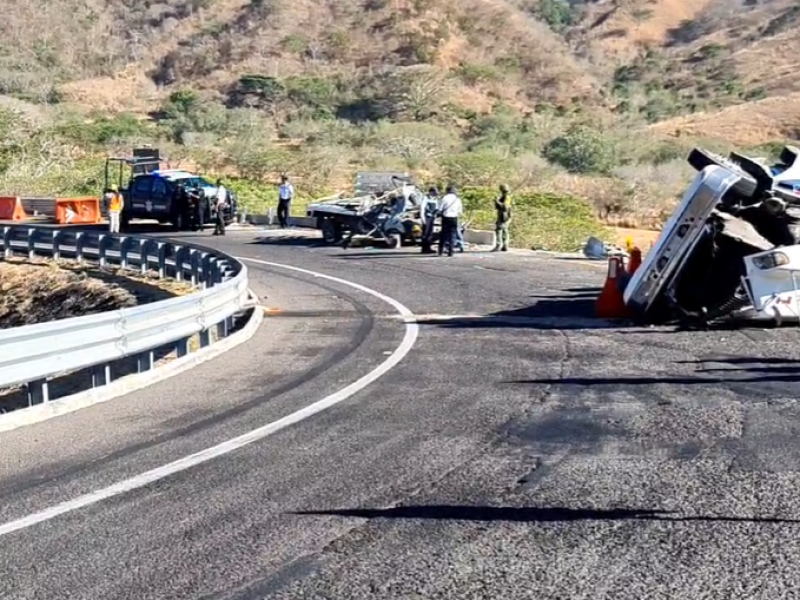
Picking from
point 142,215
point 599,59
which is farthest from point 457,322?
point 599,59

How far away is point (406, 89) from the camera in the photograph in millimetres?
95062

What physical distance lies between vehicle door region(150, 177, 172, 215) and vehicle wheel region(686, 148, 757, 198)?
23747mm

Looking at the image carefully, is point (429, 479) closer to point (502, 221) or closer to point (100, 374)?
point (100, 374)

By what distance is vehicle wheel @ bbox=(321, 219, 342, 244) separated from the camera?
31.8 meters

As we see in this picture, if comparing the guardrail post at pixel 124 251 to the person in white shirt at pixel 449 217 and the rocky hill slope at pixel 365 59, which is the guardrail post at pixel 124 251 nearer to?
the person in white shirt at pixel 449 217

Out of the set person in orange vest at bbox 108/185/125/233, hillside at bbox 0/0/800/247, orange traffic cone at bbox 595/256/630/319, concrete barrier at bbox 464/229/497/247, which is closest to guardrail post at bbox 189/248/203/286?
orange traffic cone at bbox 595/256/630/319

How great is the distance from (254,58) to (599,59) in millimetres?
41912

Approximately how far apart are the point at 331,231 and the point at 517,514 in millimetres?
25334

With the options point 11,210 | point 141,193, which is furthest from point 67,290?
point 11,210

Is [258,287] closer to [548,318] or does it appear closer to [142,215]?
[548,318]

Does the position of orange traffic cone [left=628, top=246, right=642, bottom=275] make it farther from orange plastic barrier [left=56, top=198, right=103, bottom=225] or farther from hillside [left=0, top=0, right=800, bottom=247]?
orange plastic barrier [left=56, top=198, right=103, bottom=225]

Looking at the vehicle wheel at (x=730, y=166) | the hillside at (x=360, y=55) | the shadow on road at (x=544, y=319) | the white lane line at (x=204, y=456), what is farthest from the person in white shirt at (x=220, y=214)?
the hillside at (x=360, y=55)

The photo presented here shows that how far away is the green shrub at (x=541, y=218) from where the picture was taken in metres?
33.1

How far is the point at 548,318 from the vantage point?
17078 mm
